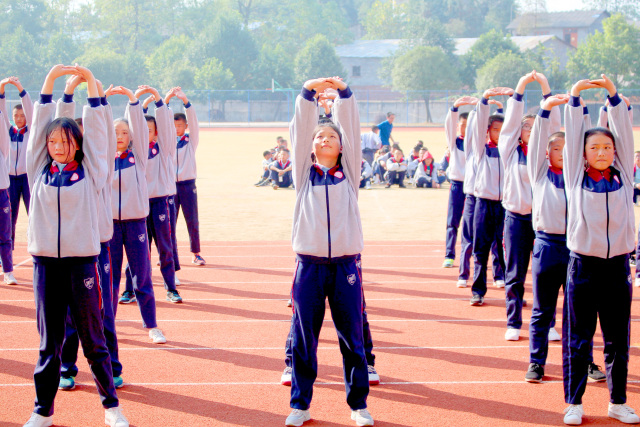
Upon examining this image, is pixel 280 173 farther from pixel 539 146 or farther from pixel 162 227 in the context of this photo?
pixel 539 146

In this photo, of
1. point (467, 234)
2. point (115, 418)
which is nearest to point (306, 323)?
point (115, 418)

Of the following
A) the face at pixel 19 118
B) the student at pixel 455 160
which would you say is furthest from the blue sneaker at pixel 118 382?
the student at pixel 455 160

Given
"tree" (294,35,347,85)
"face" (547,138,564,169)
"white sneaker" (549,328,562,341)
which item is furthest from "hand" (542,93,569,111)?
"tree" (294,35,347,85)

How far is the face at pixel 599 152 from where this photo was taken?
448 centimetres

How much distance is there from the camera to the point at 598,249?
441 centimetres

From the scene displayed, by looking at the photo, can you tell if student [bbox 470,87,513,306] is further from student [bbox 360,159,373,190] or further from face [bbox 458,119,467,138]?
student [bbox 360,159,373,190]

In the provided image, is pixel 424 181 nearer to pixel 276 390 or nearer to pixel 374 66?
pixel 276 390

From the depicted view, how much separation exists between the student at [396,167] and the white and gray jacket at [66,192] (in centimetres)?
1466

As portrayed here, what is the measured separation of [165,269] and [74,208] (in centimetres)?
320

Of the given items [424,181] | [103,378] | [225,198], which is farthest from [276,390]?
[424,181]

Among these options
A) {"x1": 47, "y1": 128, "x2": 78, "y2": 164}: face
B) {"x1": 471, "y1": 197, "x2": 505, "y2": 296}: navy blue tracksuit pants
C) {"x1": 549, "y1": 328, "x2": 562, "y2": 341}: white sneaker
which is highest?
{"x1": 47, "y1": 128, "x2": 78, "y2": 164}: face

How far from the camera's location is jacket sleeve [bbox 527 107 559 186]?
5090 millimetres

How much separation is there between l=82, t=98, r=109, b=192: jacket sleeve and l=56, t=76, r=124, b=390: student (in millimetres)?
94

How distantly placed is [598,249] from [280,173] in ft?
46.7
